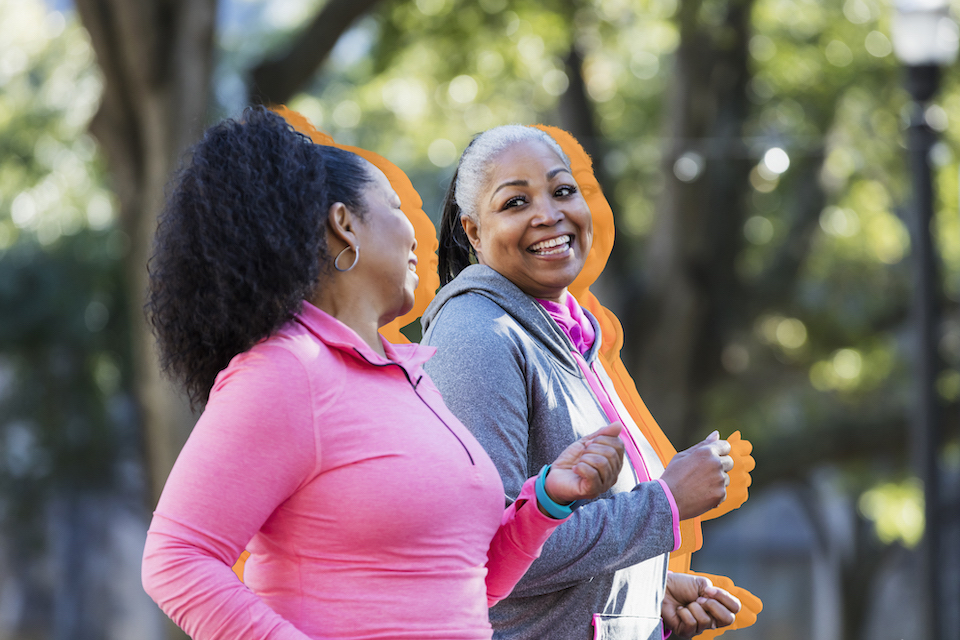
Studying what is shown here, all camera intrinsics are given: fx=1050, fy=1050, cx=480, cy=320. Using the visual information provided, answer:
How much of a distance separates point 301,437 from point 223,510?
0.41 feet

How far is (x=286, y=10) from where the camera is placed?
12797 mm

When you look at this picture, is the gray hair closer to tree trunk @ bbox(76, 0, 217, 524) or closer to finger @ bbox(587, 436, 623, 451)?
finger @ bbox(587, 436, 623, 451)

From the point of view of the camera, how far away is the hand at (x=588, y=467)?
4.85ft

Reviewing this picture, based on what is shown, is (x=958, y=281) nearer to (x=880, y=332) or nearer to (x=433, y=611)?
(x=880, y=332)

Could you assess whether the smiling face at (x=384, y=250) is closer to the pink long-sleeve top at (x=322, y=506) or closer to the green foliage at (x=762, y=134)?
the pink long-sleeve top at (x=322, y=506)

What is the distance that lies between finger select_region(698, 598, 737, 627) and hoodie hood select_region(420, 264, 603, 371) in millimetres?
576

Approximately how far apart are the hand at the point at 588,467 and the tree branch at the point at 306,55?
14.5 ft

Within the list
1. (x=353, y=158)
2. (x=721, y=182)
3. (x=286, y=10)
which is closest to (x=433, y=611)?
(x=353, y=158)

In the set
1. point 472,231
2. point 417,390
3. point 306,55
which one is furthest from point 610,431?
point 306,55

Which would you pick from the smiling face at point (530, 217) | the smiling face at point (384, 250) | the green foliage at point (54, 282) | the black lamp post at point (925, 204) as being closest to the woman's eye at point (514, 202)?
the smiling face at point (530, 217)

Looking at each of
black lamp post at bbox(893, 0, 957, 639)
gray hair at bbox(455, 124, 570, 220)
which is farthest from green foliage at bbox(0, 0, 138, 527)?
gray hair at bbox(455, 124, 570, 220)

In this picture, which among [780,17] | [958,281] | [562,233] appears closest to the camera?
[562,233]

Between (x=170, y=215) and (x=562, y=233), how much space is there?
877 millimetres

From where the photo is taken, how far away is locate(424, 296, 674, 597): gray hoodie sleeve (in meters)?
Answer: 1.75
